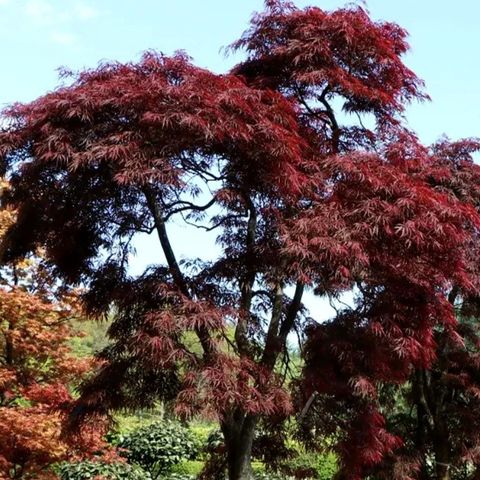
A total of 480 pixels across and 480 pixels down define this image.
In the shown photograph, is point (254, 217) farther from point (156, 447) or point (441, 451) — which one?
point (156, 447)

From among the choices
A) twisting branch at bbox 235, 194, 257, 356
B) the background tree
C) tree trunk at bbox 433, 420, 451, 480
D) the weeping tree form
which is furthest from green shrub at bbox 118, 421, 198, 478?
twisting branch at bbox 235, 194, 257, 356

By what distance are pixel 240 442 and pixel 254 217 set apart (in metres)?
1.67

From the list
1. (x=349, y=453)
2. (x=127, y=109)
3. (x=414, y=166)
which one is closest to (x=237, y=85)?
(x=127, y=109)

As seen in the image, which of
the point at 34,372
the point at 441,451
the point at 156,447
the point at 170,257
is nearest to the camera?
the point at 170,257

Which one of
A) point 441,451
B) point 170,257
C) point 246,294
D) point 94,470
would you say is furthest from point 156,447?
point 170,257

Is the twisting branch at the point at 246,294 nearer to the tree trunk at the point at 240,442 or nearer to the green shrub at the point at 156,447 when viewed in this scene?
the tree trunk at the point at 240,442

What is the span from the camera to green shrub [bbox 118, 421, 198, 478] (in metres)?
10.9

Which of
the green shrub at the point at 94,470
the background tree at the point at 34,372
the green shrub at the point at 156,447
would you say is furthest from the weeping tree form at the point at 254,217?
the green shrub at the point at 156,447

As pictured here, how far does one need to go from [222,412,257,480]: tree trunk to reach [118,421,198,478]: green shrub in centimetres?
643

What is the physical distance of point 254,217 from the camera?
4918 mm

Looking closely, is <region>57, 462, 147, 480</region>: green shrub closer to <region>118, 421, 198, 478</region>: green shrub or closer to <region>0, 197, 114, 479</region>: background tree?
<region>118, 421, 198, 478</region>: green shrub

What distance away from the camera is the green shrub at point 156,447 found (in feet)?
35.6

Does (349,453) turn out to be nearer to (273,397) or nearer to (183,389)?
(273,397)

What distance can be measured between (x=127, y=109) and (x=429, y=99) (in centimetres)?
276
